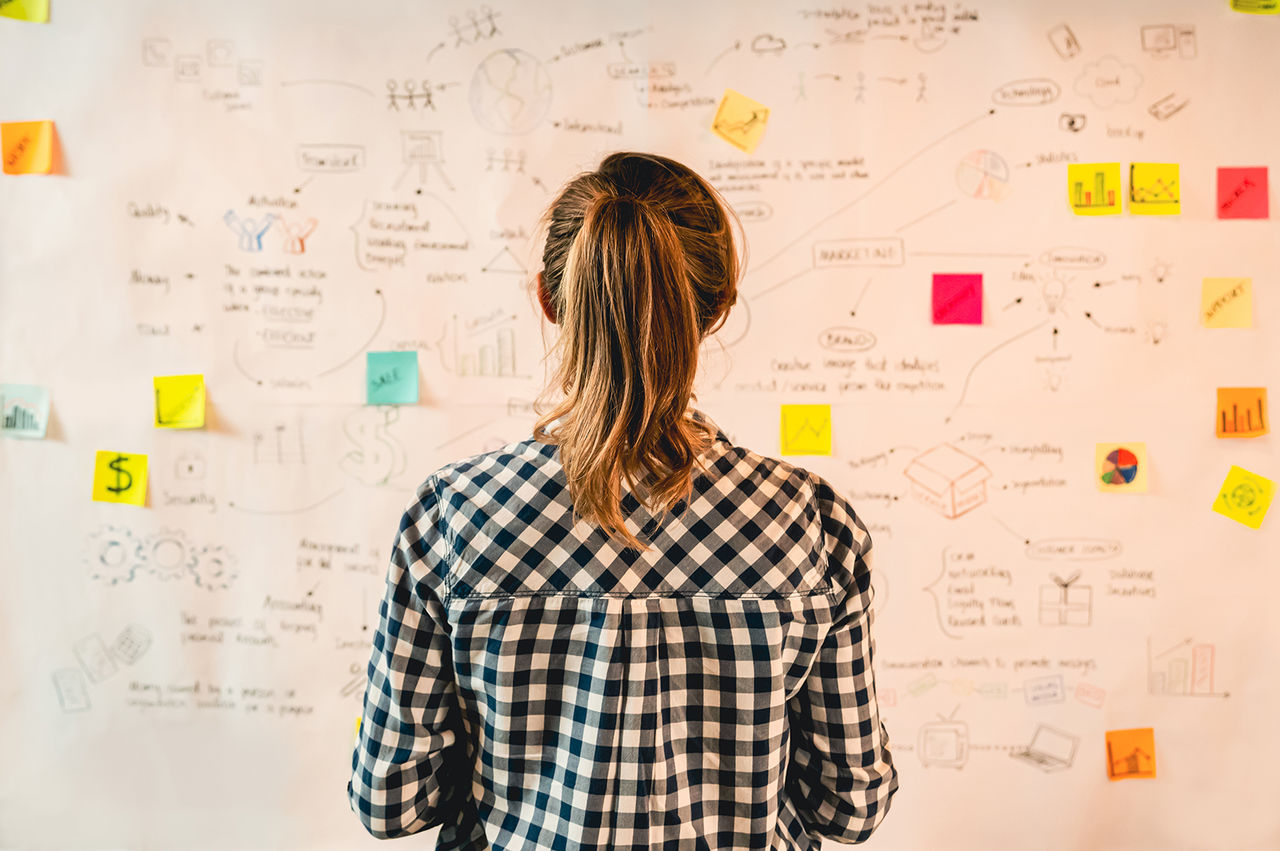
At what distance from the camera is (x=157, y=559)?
1584 mm

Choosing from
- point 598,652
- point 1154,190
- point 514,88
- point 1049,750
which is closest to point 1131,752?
point 1049,750

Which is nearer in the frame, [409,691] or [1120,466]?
[409,691]

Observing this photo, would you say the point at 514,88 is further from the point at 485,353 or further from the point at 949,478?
the point at 949,478

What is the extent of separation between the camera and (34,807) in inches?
63.6

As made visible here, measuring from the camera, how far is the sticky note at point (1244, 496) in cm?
154

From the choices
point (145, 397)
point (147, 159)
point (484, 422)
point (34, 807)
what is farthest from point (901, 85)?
point (34, 807)

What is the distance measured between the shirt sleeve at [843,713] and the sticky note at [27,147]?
1.66 meters

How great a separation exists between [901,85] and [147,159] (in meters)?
1.50

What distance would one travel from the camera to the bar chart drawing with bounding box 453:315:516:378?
1546mm

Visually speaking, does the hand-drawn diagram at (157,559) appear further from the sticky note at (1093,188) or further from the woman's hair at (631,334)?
the sticky note at (1093,188)

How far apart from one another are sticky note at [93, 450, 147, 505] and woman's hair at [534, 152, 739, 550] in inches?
49.2

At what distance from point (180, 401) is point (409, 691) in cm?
111

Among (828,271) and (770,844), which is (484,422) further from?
(770,844)

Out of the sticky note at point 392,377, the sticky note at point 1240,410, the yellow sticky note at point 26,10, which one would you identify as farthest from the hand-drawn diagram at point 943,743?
the yellow sticky note at point 26,10
